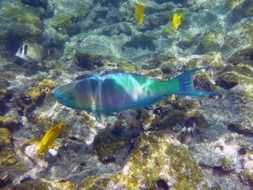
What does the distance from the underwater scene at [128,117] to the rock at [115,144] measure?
0.01m

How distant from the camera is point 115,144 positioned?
169 inches

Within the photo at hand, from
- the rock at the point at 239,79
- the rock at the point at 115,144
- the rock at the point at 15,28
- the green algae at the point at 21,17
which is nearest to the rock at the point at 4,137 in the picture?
the rock at the point at 115,144

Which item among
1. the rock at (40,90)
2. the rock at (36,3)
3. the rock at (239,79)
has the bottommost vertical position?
the rock at (239,79)

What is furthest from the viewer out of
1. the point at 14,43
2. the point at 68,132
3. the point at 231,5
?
the point at 231,5

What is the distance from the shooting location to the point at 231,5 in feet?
33.9

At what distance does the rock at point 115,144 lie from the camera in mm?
4230

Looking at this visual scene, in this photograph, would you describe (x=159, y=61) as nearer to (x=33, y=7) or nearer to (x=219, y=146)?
(x=219, y=146)

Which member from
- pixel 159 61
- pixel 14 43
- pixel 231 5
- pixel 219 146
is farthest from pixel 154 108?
pixel 231 5

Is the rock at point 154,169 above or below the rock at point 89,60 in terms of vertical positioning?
below

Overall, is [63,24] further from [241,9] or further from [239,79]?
[239,79]

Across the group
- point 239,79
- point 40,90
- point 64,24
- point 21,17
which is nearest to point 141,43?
point 64,24

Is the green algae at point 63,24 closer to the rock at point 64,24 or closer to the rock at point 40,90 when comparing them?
the rock at point 64,24

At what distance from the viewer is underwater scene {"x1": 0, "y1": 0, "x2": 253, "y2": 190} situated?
3090 millimetres

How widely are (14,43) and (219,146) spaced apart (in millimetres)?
6953
